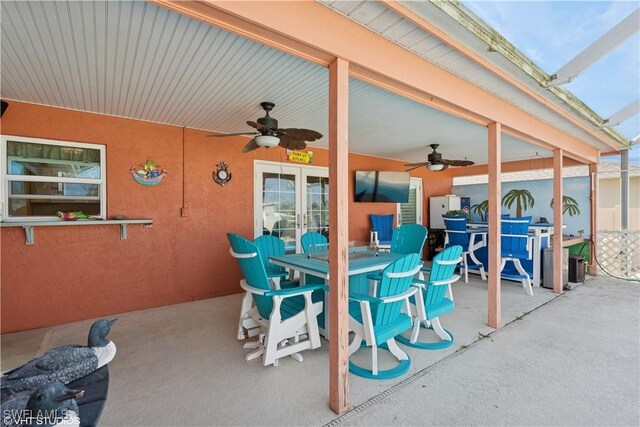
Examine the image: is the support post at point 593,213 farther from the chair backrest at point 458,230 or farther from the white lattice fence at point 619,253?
the chair backrest at point 458,230

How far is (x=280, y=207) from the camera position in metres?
5.10

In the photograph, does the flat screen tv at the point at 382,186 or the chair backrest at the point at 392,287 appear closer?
the chair backrest at the point at 392,287

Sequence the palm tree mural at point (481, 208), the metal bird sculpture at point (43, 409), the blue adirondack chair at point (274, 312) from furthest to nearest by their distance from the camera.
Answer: the palm tree mural at point (481, 208) < the blue adirondack chair at point (274, 312) < the metal bird sculpture at point (43, 409)

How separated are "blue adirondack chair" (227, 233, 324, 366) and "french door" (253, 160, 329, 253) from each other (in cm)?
236

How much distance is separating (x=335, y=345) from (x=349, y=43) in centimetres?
200

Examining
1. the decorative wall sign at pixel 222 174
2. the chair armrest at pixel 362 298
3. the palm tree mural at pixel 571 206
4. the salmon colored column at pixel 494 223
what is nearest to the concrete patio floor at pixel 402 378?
the salmon colored column at pixel 494 223

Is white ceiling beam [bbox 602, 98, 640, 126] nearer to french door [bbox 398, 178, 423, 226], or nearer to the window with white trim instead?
french door [bbox 398, 178, 423, 226]

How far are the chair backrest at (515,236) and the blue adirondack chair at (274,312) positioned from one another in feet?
12.5

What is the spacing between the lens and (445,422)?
180 centimetres

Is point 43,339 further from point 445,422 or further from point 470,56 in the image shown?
point 470,56

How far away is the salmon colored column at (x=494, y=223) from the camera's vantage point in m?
3.22

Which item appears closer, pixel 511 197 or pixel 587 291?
pixel 587 291

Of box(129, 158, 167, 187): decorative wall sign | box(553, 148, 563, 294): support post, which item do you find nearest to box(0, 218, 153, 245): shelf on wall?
box(129, 158, 167, 187): decorative wall sign

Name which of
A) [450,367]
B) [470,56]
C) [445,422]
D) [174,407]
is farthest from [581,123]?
[174,407]
